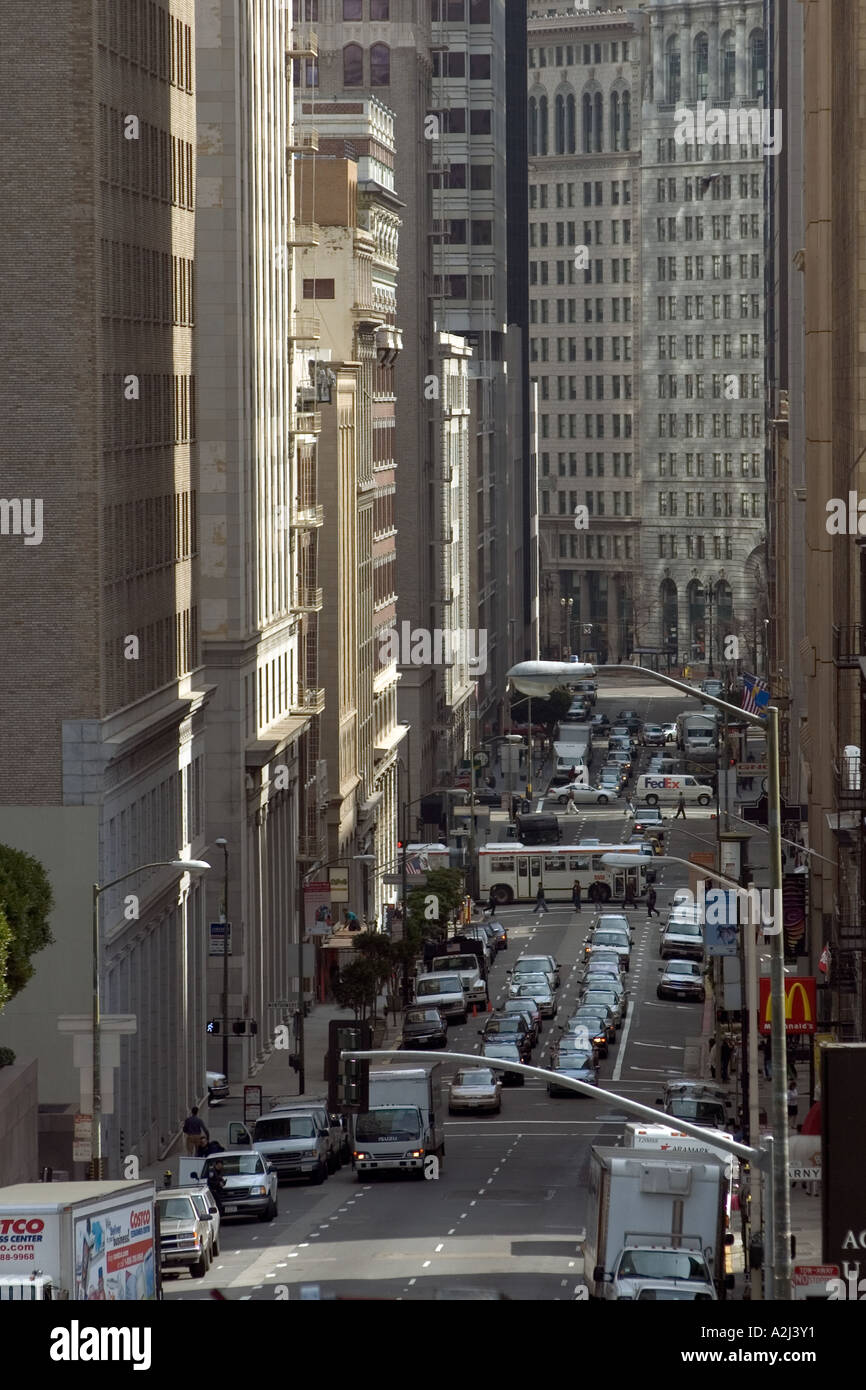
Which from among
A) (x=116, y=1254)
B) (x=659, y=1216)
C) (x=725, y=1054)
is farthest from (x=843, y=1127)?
(x=725, y=1054)

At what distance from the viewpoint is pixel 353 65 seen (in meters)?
137

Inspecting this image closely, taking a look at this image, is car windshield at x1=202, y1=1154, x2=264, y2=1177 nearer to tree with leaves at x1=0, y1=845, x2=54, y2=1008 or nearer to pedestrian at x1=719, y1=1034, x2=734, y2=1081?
tree with leaves at x1=0, y1=845, x2=54, y2=1008

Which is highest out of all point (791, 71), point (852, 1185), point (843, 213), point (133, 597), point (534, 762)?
point (791, 71)

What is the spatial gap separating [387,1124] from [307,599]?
47039mm

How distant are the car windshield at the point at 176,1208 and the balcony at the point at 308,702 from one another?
51599 mm

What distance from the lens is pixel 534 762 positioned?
164500 mm

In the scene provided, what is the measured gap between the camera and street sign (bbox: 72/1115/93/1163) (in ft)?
143

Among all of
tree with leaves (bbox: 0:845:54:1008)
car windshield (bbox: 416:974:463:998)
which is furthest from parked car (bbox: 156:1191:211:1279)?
car windshield (bbox: 416:974:463:998)

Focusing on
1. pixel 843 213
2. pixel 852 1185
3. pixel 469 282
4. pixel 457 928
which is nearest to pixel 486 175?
pixel 469 282

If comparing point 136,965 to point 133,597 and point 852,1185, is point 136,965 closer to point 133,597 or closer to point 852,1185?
point 133,597

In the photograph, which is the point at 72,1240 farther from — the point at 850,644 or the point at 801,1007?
the point at 850,644

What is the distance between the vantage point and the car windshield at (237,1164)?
4838cm

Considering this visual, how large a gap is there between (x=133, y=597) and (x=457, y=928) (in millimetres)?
43601

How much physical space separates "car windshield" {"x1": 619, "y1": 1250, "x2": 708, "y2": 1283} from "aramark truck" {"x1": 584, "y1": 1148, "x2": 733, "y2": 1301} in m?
0.01
